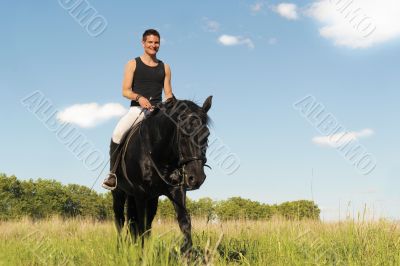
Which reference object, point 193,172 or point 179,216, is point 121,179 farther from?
point 193,172

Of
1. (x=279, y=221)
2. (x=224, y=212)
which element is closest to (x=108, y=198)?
(x=224, y=212)

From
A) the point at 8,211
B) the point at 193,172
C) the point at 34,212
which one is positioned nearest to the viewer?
the point at 193,172

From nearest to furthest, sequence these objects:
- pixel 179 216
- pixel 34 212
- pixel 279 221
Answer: pixel 179 216, pixel 279 221, pixel 34 212

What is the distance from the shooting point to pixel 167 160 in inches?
264

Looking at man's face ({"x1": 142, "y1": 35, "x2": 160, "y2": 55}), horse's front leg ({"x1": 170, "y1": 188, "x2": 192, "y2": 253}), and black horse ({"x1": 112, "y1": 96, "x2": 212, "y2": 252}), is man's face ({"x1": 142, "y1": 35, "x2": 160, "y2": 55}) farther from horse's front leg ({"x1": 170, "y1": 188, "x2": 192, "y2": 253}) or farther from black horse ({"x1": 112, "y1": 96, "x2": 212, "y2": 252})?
horse's front leg ({"x1": 170, "y1": 188, "x2": 192, "y2": 253})

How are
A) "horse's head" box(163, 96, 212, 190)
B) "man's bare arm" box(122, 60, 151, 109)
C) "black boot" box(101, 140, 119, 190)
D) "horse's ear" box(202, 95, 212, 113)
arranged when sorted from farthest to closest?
"black boot" box(101, 140, 119, 190) < "man's bare arm" box(122, 60, 151, 109) < "horse's ear" box(202, 95, 212, 113) < "horse's head" box(163, 96, 212, 190)

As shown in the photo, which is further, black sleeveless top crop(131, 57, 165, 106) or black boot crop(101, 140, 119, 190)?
black boot crop(101, 140, 119, 190)

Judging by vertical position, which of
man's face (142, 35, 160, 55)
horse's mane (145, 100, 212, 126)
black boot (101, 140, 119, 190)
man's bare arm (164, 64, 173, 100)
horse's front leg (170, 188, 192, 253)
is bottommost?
horse's front leg (170, 188, 192, 253)

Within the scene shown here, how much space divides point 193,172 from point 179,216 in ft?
4.40

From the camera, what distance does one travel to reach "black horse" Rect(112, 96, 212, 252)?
18.2ft

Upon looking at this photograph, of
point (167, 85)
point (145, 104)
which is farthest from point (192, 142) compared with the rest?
point (167, 85)

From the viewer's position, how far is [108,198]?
48.6 meters

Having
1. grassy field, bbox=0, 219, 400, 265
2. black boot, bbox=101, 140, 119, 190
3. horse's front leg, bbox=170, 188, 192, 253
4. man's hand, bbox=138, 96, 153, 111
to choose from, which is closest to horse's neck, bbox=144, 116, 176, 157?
man's hand, bbox=138, 96, 153, 111

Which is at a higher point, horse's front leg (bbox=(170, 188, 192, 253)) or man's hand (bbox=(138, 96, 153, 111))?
man's hand (bbox=(138, 96, 153, 111))
